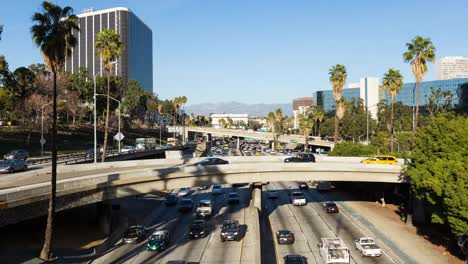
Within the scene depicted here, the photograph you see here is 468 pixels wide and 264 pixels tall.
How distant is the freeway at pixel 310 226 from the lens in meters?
37.6

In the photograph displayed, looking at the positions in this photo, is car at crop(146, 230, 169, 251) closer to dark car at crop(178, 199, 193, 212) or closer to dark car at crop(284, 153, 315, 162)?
dark car at crop(178, 199, 193, 212)

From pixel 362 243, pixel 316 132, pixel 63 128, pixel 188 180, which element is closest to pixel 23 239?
pixel 188 180

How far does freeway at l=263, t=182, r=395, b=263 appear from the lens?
37.6 metres

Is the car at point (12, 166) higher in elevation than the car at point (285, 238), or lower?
higher

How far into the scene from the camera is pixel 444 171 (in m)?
36.1

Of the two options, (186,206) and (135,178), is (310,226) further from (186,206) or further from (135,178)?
(135,178)

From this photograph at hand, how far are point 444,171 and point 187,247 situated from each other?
22.7 metres

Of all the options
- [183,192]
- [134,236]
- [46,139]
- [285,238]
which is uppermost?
[46,139]

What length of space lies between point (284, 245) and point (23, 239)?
22.3 m

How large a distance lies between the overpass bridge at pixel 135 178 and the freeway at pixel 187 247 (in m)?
4.78

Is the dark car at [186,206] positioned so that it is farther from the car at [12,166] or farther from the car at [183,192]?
the car at [12,166]

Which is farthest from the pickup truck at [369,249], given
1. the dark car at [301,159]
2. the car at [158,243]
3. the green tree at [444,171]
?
the dark car at [301,159]

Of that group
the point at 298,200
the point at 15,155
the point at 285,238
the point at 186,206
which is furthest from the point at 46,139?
the point at 285,238

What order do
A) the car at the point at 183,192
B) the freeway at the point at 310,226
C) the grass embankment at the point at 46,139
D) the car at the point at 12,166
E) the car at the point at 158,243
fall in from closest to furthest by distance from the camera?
the car at the point at 158,243, the freeway at the point at 310,226, the car at the point at 12,166, the car at the point at 183,192, the grass embankment at the point at 46,139
